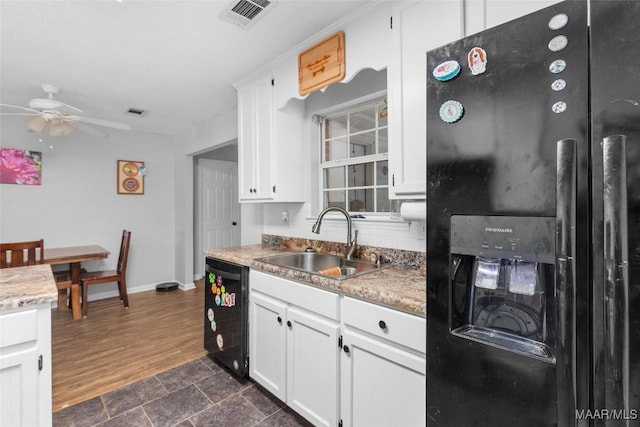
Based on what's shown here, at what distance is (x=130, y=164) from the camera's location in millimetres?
4445

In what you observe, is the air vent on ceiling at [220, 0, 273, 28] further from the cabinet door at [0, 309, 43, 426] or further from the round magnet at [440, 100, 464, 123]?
the cabinet door at [0, 309, 43, 426]

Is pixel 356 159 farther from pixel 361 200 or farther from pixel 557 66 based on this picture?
pixel 557 66

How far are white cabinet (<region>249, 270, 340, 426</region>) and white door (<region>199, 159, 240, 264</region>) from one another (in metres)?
3.45

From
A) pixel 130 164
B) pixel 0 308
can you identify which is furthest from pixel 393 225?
pixel 130 164

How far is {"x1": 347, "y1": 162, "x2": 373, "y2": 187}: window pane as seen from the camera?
7.69 feet

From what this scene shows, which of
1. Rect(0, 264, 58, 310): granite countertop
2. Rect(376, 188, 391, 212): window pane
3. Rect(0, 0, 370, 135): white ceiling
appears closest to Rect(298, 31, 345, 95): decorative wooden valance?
Rect(0, 0, 370, 135): white ceiling

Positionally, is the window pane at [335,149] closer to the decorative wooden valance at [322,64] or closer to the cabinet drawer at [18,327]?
the decorative wooden valance at [322,64]

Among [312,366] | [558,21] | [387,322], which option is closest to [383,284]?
[387,322]

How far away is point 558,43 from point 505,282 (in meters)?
0.61

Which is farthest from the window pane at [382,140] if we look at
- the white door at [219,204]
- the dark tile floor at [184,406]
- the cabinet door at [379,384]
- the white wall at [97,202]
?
the white wall at [97,202]

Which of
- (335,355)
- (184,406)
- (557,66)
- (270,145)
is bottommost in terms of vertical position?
(184,406)

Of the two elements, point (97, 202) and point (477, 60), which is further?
point (97, 202)

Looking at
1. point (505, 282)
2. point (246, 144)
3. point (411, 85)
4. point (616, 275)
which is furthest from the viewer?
point (246, 144)

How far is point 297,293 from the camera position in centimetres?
172
